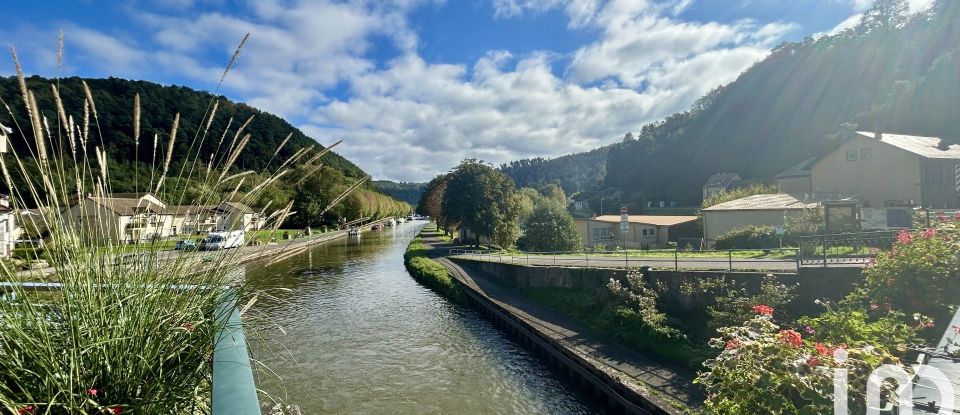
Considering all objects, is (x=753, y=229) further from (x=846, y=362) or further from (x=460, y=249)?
(x=846, y=362)

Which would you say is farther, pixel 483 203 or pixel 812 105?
pixel 812 105

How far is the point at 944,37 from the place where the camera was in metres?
62.5

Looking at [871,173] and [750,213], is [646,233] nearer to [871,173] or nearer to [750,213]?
[750,213]

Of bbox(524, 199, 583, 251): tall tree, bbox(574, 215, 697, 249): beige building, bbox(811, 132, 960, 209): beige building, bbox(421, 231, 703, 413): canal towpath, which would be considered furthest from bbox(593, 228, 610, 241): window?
bbox(421, 231, 703, 413): canal towpath

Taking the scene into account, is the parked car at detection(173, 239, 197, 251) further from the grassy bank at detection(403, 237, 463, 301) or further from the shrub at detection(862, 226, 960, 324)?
the grassy bank at detection(403, 237, 463, 301)

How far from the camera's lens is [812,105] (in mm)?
83375

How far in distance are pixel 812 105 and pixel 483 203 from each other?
3230 inches

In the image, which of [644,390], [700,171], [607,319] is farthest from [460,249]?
[700,171]

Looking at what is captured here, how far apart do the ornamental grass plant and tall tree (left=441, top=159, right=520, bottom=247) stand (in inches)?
1206

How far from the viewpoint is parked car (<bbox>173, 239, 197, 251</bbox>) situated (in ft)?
7.44

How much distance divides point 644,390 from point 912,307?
462 cm

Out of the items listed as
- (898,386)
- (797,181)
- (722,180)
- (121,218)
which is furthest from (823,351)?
(722,180)

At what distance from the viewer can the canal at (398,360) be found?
10.1 metres

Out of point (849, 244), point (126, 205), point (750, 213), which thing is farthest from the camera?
point (750, 213)
